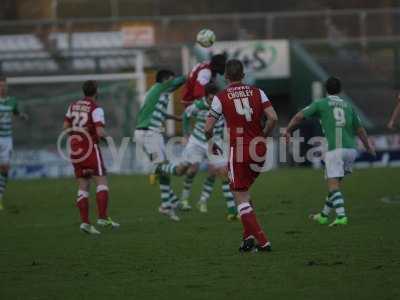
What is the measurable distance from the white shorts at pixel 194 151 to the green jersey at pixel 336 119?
113 inches

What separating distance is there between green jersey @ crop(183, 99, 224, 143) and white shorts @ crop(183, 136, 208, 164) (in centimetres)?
7

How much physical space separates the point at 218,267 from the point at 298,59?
21936 mm

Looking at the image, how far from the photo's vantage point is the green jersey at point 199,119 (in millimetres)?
14917

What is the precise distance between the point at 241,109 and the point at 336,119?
2.62 metres

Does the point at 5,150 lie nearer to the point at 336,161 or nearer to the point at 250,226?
the point at 336,161

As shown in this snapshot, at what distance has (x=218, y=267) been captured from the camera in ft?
32.7

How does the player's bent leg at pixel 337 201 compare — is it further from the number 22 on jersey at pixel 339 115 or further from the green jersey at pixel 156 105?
the green jersey at pixel 156 105

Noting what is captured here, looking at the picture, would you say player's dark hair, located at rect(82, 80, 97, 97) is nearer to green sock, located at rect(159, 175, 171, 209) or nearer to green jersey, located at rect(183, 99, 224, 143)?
green jersey, located at rect(183, 99, 224, 143)

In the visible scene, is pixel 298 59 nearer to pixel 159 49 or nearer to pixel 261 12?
pixel 261 12

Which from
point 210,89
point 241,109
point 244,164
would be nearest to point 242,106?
point 241,109

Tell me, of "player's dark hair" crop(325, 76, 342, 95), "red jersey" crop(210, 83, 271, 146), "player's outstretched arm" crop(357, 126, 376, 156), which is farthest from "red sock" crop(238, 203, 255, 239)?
"player's dark hair" crop(325, 76, 342, 95)

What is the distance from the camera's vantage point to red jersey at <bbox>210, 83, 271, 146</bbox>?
11.1 metres

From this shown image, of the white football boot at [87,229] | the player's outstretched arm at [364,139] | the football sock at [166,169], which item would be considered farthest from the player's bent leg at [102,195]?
the player's outstretched arm at [364,139]

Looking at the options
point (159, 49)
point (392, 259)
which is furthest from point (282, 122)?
point (392, 259)
